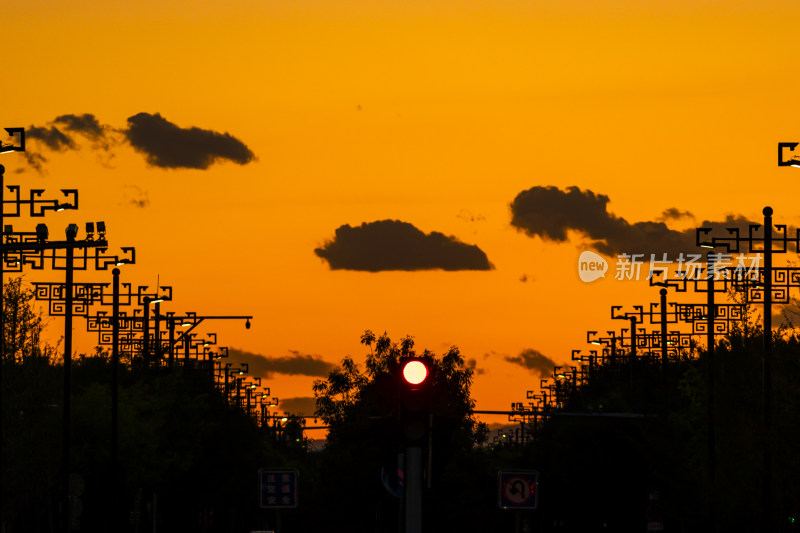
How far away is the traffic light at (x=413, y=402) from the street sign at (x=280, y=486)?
22.6 meters

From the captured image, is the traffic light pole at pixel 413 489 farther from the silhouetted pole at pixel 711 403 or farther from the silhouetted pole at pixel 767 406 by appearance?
the silhouetted pole at pixel 711 403

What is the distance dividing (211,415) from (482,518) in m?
22.2

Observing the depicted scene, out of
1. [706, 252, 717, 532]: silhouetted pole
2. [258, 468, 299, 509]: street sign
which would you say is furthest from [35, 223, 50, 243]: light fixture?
[706, 252, 717, 532]: silhouetted pole

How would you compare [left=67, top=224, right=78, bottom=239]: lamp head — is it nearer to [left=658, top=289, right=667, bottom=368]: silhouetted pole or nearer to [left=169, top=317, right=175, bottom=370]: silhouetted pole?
[left=658, top=289, right=667, bottom=368]: silhouetted pole

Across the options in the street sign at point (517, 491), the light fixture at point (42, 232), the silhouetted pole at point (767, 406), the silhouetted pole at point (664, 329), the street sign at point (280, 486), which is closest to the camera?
the street sign at point (517, 491)

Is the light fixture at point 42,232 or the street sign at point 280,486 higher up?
the light fixture at point 42,232

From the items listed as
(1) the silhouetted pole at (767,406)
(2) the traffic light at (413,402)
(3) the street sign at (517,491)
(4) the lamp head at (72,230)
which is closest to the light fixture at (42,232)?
(4) the lamp head at (72,230)

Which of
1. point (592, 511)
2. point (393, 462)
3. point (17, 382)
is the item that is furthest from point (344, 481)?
point (393, 462)

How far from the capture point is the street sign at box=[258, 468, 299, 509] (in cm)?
3669

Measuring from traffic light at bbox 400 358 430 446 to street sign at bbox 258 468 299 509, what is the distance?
891 inches

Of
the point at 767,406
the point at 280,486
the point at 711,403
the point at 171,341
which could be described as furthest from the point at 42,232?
the point at 171,341

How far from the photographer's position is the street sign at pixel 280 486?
120ft

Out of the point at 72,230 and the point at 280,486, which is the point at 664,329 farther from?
the point at 280,486

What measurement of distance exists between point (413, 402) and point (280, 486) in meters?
23.0
